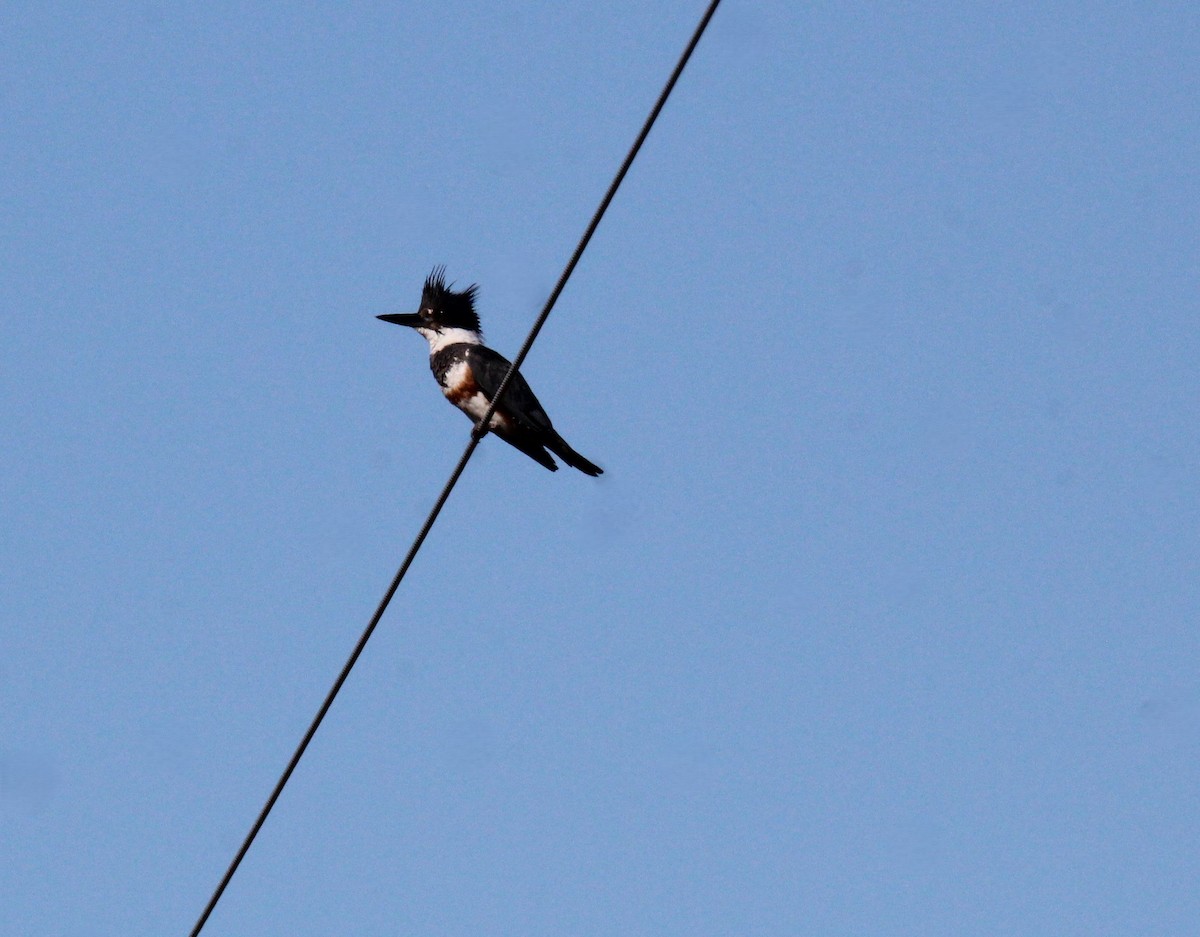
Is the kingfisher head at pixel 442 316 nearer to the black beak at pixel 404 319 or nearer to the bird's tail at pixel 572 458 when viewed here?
the black beak at pixel 404 319

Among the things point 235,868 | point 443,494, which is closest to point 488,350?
point 443,494

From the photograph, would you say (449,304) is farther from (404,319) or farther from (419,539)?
(419,539)

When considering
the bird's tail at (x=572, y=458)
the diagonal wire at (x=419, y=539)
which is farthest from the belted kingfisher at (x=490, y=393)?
the diagonal wire at (x=419, y=539)

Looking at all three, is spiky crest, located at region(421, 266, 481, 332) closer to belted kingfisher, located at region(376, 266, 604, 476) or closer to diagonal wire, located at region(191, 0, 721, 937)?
belted kingfisher, located at region(376, 266, 604, 476)

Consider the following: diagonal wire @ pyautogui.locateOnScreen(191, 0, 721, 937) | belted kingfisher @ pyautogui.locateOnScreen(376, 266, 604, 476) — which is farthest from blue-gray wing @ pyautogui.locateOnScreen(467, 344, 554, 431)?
diagonal wire @ pyautogui.locateOnScreen(191, 0, 721, 937)

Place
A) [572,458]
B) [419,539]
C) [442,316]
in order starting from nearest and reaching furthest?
[419,539] < [572,458] < [442,316]

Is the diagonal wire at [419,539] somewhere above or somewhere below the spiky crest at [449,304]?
→ below

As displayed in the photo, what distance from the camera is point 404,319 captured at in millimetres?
8016

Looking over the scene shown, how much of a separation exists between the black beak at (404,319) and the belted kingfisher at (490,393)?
0.10 meters

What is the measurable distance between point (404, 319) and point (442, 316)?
0.21 m

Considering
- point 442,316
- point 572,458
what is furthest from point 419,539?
point 442,316

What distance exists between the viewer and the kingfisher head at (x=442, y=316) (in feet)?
25.9

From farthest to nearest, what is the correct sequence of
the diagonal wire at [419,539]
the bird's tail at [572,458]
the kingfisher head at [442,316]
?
the kingfisher head at [442,316] → the bird's tail at [572,458] → the diagonal wire at [419,539]

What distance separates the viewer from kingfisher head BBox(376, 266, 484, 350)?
7.90 metres
